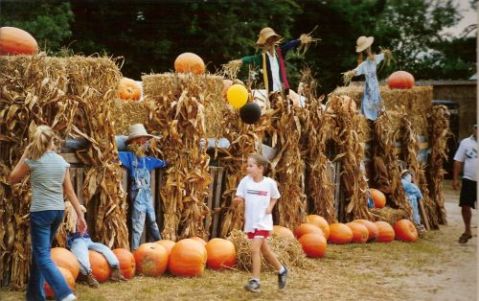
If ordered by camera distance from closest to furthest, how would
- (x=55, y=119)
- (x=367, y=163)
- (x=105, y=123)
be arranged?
(x=55, y=119) < (x=105, y=123) < (x=367, y=163)

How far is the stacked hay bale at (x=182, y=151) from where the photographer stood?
8.74 m

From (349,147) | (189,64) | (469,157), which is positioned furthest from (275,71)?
(469,157)

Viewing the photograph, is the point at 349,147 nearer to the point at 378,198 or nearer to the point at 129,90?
the point at 378,198

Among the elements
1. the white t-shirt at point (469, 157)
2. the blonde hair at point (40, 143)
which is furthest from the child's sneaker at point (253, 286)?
the white t-shirt at point (469, 157)

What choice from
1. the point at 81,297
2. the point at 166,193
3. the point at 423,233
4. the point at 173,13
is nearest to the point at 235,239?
the point at 166,193

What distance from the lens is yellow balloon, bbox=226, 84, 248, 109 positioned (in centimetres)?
940

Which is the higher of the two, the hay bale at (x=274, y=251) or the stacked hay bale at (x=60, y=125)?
the stacked hay bale at (x=60, y=125)

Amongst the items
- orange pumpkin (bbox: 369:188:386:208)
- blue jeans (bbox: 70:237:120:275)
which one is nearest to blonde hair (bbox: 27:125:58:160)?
blue jeans (bbox: 70:237:120:275)

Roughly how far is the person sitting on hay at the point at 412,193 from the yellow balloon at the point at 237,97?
404cm

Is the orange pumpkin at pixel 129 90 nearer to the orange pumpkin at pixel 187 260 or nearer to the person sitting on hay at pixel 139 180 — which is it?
the person sitting on hay at pixel 139 180

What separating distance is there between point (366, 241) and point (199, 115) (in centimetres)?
358

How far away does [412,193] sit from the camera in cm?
1226

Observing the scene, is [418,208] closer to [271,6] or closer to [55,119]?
[55,119]

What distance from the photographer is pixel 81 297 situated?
672 cm
